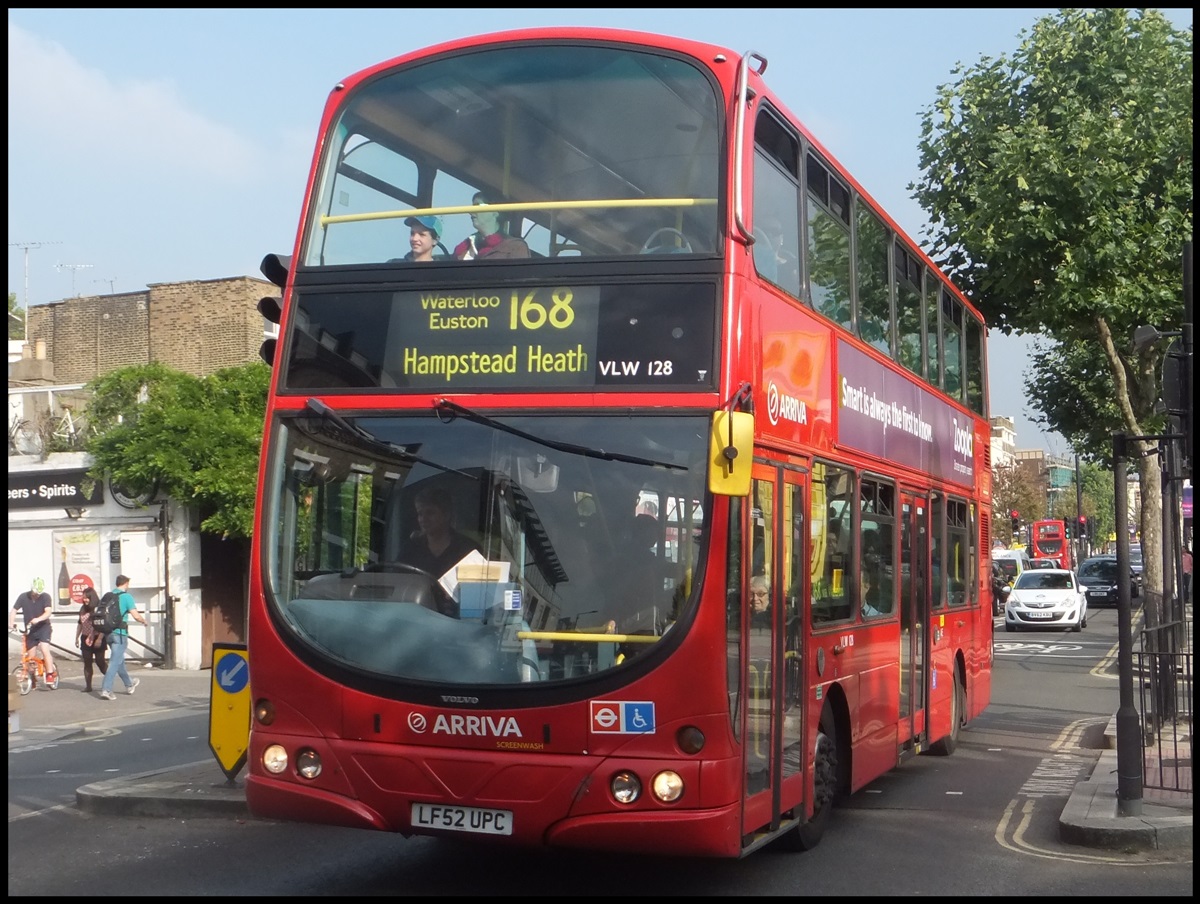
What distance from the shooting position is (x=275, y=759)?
7.32 m

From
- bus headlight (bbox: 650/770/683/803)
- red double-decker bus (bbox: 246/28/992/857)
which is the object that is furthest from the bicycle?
bus headlight (bbox: 650/770/683/803)

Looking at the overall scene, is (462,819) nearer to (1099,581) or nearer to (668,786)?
Result: (668,786)

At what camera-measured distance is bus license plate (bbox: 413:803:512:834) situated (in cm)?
691

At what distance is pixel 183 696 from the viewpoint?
874 inches

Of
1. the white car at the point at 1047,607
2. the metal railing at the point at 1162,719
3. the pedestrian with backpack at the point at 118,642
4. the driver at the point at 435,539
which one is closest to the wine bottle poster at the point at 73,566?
the pedestrian with backpack at the point at 118,642

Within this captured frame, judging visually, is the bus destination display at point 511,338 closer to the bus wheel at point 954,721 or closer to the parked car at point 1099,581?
the bus wheel at point 954,721

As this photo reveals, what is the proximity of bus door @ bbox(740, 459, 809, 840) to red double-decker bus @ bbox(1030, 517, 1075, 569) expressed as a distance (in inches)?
3197

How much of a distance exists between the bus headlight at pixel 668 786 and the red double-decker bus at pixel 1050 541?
82796 millimetres

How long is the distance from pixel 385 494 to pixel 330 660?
86 cm

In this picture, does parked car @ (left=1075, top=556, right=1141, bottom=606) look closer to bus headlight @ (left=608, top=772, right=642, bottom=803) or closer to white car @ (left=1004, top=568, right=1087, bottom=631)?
white car @ (left=1004, top=568, right=1087, bottom=631)

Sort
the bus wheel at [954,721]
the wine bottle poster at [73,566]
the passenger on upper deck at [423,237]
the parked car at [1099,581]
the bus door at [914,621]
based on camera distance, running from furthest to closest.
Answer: the parked car at [1099,581] → the wine bottle poster at [73,566] → the bus wheel at [954,721] → the bus door at [914,621] → the passenger on upper deck at [423,237]

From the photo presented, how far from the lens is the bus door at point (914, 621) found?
11234mm

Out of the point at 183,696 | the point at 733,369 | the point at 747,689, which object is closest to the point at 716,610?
the point at 747,689

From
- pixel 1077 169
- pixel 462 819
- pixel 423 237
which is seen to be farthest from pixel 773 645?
pixel 1077 169
